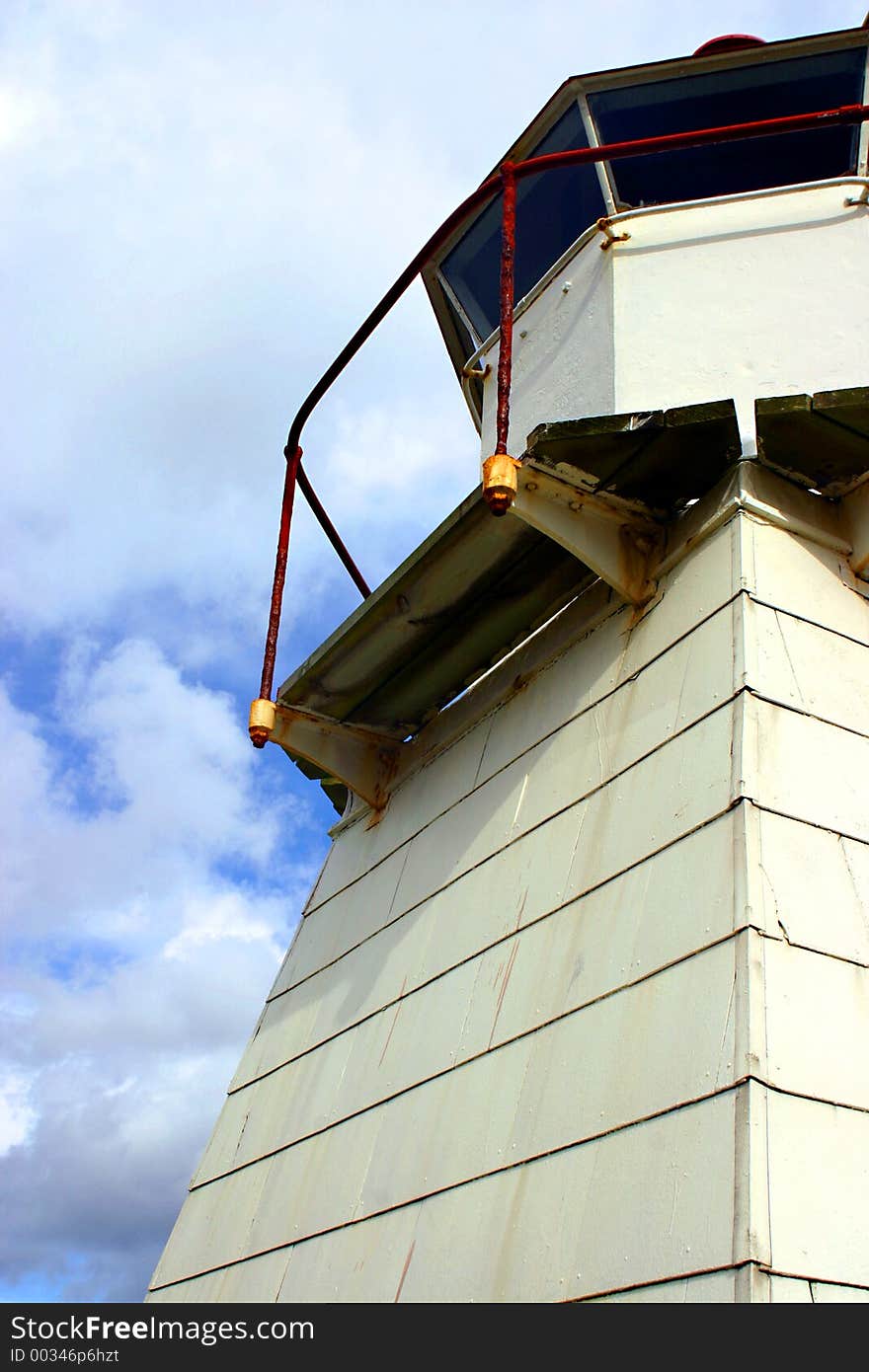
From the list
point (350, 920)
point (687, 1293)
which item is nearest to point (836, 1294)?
point (687, 1293)

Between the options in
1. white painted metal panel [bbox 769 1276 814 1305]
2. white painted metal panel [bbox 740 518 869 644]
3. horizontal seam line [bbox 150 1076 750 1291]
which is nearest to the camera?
white painted metal panel [bbox 769 1276 814 1305]

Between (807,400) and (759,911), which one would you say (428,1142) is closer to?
(759,911)

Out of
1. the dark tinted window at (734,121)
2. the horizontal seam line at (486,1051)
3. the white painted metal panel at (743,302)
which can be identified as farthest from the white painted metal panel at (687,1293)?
the dark tinted window at (734,121)

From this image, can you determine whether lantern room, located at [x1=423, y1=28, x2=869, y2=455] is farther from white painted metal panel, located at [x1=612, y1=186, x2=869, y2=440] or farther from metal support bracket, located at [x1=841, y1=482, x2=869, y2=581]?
metal support bracket, located at [x1=841, y1=482, x2=869, y2=581]

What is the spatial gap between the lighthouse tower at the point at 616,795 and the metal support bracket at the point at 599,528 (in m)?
0.02

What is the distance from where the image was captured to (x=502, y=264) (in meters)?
5.49

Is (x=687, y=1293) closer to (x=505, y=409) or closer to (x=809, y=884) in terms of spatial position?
(x=809, y=884)

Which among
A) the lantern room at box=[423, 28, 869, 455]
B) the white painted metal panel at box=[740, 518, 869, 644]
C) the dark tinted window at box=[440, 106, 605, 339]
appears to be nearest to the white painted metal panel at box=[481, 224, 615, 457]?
the lantern room at box=[423, 28, 869, 455]

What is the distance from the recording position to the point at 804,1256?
2.67 meters

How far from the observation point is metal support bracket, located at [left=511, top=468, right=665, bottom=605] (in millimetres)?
4621

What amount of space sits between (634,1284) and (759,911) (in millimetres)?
1029

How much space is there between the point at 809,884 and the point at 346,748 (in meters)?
3.54

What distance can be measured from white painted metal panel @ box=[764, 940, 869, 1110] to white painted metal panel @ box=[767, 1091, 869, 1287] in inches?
2.1
